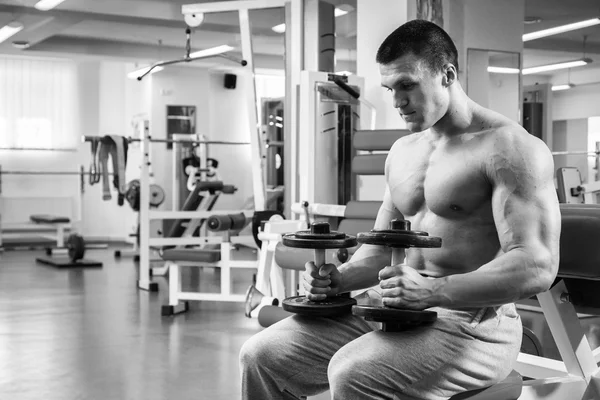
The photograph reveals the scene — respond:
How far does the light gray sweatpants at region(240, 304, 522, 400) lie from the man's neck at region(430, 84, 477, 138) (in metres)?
0.34

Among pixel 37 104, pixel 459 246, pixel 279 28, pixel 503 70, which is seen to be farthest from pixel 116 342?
pixel 37 104

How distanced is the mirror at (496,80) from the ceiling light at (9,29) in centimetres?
477

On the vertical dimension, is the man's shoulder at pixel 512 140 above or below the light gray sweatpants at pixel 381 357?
above

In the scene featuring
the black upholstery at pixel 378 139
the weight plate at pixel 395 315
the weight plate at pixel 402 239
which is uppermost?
the black upholstery at pixel 378 139

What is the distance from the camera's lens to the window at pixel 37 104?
9820 mm

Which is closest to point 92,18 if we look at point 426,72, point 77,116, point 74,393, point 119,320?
point 77,116


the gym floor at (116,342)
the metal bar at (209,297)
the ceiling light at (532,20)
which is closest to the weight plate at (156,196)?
the gym floor at (116,342)

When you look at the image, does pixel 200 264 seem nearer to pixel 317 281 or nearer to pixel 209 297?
pixel 209 297

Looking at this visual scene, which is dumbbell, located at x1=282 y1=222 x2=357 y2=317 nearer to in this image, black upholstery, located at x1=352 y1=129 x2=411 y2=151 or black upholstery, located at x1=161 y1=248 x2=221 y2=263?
black upholstery, located at x1=352 y1=129 x2=411 y2=151

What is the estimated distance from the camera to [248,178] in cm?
1065

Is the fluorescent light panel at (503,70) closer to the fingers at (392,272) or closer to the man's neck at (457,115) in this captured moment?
the man's neck at (457,115)

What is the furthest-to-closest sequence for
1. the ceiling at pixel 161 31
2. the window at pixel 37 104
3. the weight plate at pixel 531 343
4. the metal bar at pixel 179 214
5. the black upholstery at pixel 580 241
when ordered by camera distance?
1. the window at pixel 37 104
2. the ceiling at pixel 161 31
3. the metal bar at pixel 179 214
4. the weight plate at pixel 531 343
5. the black upholstery at pixel 580 241

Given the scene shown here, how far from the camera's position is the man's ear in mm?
1324

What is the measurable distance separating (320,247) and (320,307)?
122mm
